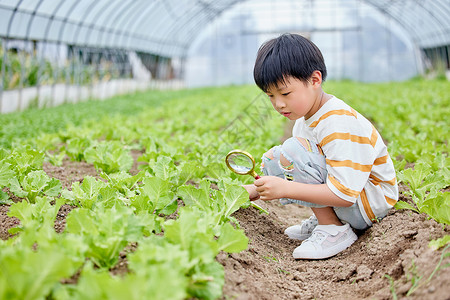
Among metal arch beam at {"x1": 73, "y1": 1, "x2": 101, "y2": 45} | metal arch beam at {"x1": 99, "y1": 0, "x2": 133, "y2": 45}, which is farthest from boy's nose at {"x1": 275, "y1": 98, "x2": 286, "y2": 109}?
metal arch beam at {"x1": 99, "y1": 0, "x2": 133, "y2": 45}

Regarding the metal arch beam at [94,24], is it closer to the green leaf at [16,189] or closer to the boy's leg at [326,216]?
the green leaf at [16,189]

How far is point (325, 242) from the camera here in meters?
2.59

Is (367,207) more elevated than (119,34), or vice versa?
(119,34)

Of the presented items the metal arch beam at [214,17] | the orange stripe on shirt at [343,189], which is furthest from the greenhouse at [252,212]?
the metal arch beam at [214,17]

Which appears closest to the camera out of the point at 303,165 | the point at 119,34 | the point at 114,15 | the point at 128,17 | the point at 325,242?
the point at 303,165

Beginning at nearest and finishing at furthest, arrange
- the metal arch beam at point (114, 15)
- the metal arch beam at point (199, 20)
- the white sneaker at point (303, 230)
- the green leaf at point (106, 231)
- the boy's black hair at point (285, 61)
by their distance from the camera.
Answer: the green leaf at point (106, 231), the boy's black hair at point (285, 61), the white sneaker at point (303, 230), the metal arch beam at point (114, 15), the metal arch beam at point (199, 20)

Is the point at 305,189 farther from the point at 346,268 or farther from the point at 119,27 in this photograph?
the point at 119,27

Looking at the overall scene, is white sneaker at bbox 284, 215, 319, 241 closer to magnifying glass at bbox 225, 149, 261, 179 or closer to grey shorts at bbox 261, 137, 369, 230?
grey shorts at bbox 261, 137, 369, 230

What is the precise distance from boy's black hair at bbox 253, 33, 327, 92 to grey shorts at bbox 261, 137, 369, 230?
0.34 metres

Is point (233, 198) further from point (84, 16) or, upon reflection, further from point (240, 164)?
point (84, 16)

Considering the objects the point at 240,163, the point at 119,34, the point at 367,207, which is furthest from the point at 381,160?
the point at 119,34

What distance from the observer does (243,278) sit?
1.98 m

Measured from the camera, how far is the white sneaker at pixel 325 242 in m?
2.57

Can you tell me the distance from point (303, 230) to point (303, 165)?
563 millimetres
